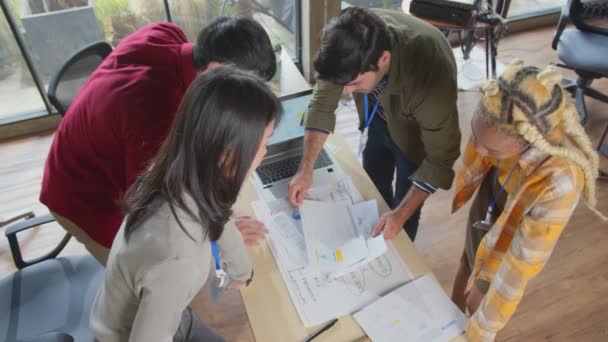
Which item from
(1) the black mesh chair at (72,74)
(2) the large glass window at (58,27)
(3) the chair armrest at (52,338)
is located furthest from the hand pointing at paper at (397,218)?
(2) the large glass window at (58,27)

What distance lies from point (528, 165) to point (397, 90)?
1.45 ft

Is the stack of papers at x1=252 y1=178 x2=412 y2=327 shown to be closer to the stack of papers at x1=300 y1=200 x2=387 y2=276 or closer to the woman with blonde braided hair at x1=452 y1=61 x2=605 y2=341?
the stack of papers at x1=300 y1=200 x2=387 y2=276

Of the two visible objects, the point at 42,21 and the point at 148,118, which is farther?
the point at 42,21

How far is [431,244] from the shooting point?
2174 millimetres

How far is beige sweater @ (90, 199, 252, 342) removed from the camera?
0.80 metres

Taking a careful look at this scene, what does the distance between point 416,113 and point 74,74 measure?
3.85ft

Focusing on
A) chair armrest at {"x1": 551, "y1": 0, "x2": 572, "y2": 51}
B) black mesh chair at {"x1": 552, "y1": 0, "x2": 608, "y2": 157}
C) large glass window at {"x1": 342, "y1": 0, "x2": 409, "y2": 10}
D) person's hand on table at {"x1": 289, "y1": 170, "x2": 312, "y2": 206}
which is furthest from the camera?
large glass window at {"x1": 342, "y1": 0, "x2": 409, "y2": 10}

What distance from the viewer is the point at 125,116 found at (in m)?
1.09

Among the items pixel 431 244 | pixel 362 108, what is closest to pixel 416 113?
pixel 362 108

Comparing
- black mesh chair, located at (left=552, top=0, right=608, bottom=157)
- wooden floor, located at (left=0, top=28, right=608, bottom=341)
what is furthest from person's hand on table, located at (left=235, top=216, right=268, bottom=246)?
black mesh chair, located at (left=552, top=0, right=608, bottom=157)

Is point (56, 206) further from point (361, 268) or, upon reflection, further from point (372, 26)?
point (372, 26)

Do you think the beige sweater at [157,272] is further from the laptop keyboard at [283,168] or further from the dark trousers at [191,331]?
the laptop keyboard at [283,168]

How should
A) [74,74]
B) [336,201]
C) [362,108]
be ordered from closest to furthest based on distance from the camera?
[336,201] < [74,74] < [362,108]

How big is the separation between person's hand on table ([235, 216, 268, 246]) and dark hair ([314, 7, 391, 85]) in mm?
463
